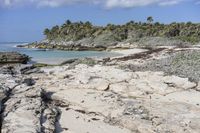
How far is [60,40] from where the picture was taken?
12506 centimetres

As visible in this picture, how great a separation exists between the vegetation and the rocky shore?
244 ft

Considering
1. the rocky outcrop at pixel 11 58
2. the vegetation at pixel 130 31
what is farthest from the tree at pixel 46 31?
the rocky outcrop at pixel 11 58

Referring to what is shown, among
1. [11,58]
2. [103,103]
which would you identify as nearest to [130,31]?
[11,58]

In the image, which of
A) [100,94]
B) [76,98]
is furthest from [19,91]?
[100,94]

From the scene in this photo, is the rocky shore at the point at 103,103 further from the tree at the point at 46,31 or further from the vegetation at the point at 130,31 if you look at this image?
the tree at the point at 46,31

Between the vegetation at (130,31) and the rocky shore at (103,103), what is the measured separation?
74.5 meters

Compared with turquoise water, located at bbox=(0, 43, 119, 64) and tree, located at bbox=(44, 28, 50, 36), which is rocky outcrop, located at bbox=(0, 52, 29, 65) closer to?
turquoise water, located at bbox=(0, 43, 119, 64)

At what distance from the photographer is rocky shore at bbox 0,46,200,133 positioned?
1392 centimetres

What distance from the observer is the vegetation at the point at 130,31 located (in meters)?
106

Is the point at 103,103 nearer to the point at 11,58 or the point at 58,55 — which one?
the point at 11,58

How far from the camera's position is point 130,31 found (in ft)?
359

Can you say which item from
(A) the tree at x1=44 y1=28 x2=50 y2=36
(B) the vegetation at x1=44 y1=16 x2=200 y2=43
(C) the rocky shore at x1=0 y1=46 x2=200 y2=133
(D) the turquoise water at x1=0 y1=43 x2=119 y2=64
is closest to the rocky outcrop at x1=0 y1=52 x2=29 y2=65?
(D) the turquoise water at x1=0 y1=43 x2=119 y2=64

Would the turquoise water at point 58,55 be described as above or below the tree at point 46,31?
below

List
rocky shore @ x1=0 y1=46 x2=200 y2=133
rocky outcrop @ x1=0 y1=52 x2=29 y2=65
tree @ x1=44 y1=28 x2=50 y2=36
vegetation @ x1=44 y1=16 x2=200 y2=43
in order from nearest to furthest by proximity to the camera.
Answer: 1. rocky shore @ x1=0 y1=46 x2=200 y2=133
2. rocky outcrop @ x1=0 y1=52 x2=29 y2=65
3. vegetation @ x1=44 y1=16 x2=200 y2=43
4. tree @ x1=44 y1=28 x2=50 y2=36
